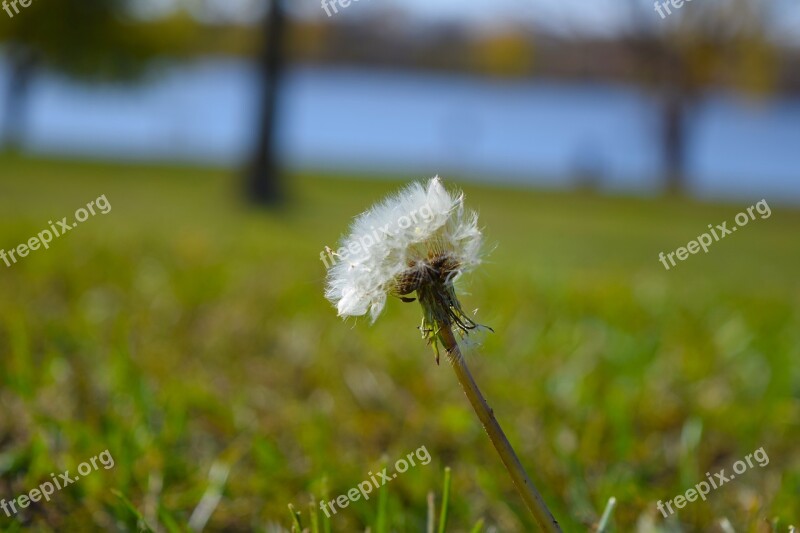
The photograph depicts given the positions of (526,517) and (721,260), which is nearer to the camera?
(526,517)

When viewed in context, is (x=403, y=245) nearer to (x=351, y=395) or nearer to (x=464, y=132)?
(x=351, y=395)

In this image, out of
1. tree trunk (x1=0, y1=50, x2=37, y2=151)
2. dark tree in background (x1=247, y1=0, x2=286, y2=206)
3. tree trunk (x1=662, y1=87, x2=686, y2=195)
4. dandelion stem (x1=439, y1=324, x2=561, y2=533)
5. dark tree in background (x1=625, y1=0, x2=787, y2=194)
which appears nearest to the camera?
dandelion stem (x1=439, y1=324, x2=561, y2=533)

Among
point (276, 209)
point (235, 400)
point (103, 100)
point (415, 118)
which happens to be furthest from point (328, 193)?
point (415, 118)

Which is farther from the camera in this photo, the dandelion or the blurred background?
the blurred background

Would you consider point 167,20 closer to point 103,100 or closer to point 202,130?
point 103,100

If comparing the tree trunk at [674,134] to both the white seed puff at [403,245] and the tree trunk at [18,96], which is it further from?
the white seed puff at [403,245]

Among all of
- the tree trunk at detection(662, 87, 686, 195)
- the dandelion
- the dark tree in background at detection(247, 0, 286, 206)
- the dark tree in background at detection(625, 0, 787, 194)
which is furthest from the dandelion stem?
the tree trunk at detection(662, 87, 686, 195)

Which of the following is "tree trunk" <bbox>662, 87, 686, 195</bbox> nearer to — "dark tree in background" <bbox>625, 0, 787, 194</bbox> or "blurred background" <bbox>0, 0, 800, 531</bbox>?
"dark tree in background" <bbox>625, 0, 787, 194</bbox>
